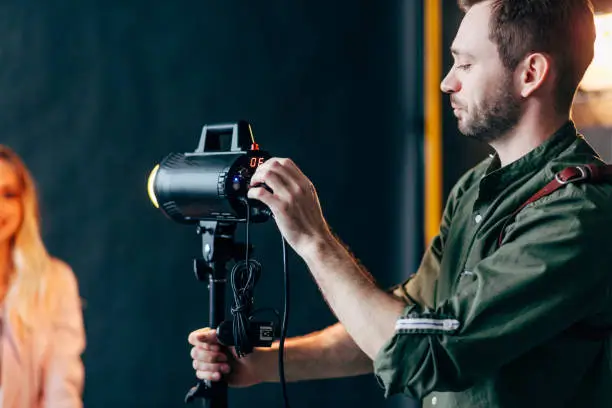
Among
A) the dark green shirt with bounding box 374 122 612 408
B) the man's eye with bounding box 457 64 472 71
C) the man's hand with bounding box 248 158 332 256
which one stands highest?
the man's eye with bounding box 457 64 472 71

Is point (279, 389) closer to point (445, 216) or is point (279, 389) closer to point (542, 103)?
point (445, 216)

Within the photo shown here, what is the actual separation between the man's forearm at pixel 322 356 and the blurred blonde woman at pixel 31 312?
547 mm

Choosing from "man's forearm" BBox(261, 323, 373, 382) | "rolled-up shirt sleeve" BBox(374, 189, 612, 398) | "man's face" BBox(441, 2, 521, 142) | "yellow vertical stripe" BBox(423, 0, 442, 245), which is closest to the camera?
"rolled-up shirt sleeve" BBox(374, 189, 612, 398)

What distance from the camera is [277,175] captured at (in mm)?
1316

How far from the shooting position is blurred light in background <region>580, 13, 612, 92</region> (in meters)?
2.19

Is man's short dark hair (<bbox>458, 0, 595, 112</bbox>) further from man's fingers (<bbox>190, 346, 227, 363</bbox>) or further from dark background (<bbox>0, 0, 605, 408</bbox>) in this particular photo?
dark background (<bbox>0, 0, 605, 408</bbox>)

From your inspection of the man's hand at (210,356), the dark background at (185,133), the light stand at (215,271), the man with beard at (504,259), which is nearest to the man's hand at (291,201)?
the man with beard at (504,259)

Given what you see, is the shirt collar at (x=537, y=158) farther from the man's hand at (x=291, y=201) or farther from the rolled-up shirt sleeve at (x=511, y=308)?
the man's hand at (x=291, y=201)

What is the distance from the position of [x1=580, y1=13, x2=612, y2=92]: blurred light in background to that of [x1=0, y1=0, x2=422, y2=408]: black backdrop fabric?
1.87 ft

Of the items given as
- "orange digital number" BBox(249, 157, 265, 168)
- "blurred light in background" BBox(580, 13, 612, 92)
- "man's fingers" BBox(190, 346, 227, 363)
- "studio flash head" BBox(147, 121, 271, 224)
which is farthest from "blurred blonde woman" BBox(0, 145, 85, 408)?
"blurred light in background" BBox(580, 13, 612, 92)

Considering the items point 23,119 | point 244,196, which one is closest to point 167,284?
point 23,119

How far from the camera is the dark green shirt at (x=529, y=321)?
1200 mm

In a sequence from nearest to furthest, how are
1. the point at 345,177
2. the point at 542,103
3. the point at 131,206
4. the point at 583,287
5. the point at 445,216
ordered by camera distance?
the point at 583,287 → the point at 542,103 → the point at 445,216 → the point at 131,206 → the point at 345,177

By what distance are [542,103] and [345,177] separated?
1047mm
